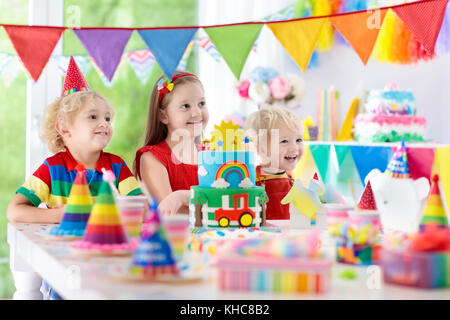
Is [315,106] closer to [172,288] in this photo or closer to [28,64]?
[28,64]

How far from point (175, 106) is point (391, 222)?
77 cm

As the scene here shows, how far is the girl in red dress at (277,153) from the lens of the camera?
6.47 ft

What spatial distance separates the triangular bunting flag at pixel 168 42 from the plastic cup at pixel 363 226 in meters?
1.14

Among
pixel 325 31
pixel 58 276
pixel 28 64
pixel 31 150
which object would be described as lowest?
pixel 58 276

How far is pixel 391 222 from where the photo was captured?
1.80 m

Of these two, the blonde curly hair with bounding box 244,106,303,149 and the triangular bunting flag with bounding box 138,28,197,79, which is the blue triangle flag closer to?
the blonde curly hair with bounding box 244,106,303,149

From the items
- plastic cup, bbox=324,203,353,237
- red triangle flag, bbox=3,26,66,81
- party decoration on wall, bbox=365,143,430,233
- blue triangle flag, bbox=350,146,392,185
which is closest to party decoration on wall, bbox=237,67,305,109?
blue triangle flag, bbox=350,146,392,185

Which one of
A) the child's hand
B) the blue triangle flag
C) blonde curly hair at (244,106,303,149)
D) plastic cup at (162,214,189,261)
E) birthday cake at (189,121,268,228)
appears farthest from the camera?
the blue triangle flag

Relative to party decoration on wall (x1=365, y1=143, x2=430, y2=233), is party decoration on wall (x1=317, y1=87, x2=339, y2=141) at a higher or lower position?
higher

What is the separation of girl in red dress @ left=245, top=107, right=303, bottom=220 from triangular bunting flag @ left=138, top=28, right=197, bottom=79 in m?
0.34

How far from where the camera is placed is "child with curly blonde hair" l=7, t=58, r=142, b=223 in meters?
1.67

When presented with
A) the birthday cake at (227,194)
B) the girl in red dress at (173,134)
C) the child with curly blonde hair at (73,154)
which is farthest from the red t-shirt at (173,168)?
the birthday cake at (227,194)

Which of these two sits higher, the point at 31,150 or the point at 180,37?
the point at 180,37

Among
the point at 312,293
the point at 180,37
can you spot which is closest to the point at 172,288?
the point at 312,293
